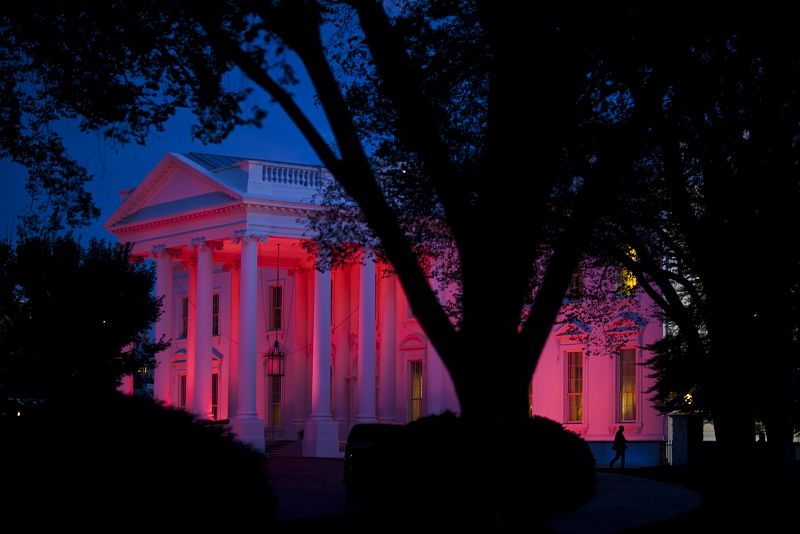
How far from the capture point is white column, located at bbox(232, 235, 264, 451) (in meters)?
47.2

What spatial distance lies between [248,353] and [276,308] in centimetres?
1133

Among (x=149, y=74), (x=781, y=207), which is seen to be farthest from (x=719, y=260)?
(x=149, y=74)

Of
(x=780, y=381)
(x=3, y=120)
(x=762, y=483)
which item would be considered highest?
(x=3, y=120)

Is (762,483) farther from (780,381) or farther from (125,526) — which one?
(125,526)

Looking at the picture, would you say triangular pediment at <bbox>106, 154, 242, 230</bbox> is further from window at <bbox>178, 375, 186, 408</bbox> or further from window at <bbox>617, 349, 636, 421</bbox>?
window at <bbox>617, 349, 636, 421</bbox>

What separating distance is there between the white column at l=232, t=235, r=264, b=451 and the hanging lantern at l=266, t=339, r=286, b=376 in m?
2.51

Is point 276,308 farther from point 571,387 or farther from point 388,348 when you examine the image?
point 571,387

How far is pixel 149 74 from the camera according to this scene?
15133 mm

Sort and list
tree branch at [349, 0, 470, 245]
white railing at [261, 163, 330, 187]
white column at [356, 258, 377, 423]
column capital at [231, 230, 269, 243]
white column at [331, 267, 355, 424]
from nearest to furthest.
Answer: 1. tree branch at [349, 0, 470, 245]
2. column capital at [231, 230, 269, 243]
3. white railing at [261, 163, 330, 187]
4. white column at [356, 258, 377, 423]
5. white column at [331, 267, 355, 424]

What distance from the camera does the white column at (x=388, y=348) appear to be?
5172cm

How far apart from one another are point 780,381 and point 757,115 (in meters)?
4.48

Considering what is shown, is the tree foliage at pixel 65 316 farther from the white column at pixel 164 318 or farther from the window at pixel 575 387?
the window at pixel 575 387

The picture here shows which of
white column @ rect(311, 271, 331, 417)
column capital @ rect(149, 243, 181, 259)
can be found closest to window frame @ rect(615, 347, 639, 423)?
white column @ rect(311, 271, 331, 417)

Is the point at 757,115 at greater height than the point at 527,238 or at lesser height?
greater
